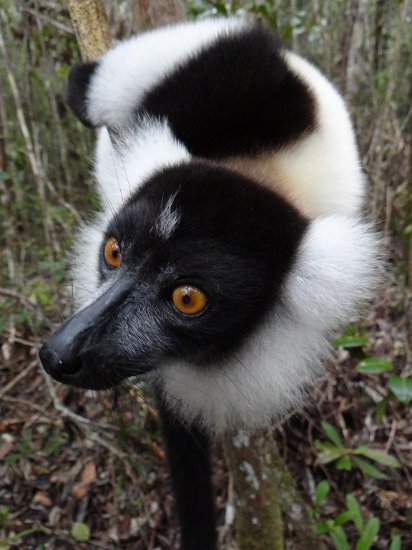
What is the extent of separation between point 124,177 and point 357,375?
2.08 m

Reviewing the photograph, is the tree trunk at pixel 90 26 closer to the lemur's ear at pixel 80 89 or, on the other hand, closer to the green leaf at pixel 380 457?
the lemur's ear at pixel 80 89

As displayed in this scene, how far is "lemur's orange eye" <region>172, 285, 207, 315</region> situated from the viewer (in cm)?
136

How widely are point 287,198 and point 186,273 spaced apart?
1.67 feet

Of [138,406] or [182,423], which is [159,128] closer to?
[182,423]

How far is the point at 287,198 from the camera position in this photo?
1631 millimetres

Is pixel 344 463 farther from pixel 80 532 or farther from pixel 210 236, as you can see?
pixel 210 236

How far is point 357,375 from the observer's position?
3.08 metres

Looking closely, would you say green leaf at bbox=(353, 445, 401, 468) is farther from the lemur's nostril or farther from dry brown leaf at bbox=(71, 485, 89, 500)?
the lemur's nostril

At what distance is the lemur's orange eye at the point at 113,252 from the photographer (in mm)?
1502

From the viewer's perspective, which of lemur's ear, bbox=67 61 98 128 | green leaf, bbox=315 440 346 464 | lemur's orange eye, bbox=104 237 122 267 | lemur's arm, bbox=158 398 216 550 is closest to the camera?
lemur's orange eye, bbox=104 237 122 267

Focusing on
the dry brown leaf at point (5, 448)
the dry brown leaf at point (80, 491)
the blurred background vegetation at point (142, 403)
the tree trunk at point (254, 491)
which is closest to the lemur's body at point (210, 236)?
the tree trunk at point (254, 491)

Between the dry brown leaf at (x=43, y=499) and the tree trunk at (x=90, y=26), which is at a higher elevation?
the tree trunk at (x=90, y=26)

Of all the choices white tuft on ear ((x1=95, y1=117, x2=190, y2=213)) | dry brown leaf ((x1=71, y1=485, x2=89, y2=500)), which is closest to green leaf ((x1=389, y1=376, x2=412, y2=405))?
white tuft on ear ((x1=95, y1=117, x2=190, y2=213))

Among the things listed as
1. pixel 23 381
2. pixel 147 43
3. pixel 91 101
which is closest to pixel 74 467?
pixel 23 381
